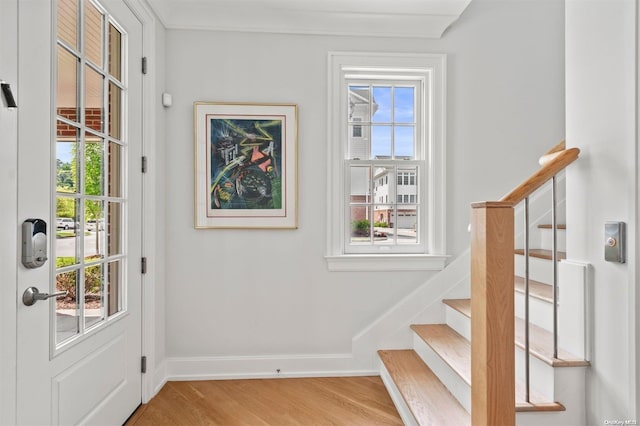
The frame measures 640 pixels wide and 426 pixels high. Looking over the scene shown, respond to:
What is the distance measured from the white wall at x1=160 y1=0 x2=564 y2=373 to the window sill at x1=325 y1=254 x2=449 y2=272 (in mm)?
59

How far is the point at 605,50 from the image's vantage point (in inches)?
58.5

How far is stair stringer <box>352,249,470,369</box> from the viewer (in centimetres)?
280

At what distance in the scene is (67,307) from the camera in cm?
164

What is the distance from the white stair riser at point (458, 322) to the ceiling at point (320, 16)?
2026 millimetres

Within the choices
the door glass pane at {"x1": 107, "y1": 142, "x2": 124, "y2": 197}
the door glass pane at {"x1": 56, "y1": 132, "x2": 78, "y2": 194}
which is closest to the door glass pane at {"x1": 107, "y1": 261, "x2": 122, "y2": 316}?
the door glass pane at {"x1": 107, "y1": 142, "x2": 124, "y2": 197}

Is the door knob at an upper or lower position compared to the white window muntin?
lower

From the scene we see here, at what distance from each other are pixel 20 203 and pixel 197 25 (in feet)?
6.27

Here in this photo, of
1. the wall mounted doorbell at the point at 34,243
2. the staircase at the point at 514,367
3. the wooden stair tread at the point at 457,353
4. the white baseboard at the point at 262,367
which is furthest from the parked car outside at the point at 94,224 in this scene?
the wooden stair tread at the point at 457,353

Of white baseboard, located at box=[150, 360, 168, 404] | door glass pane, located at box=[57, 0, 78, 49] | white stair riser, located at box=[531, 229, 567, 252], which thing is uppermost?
door glass pane, located at box=[57, 0, 78, 49]

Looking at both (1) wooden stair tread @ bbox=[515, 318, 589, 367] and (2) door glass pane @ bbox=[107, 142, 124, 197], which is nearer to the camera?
(1) wooden stair tread @ bbox=[515, 318, 589, 367]

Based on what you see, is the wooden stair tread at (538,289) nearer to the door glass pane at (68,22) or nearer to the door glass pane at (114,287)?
the door glass pane at (114,287)

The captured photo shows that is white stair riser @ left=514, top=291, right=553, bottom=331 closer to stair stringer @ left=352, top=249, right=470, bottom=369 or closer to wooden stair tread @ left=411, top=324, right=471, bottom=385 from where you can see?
wooden stair tread @ left=411, top=324, right=471, bottom=385

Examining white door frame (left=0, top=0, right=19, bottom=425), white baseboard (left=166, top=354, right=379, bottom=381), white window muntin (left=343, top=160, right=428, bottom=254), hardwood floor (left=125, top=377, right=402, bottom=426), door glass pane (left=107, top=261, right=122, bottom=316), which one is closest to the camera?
white door frame (left=0, top=0, right=19, bottom=425)

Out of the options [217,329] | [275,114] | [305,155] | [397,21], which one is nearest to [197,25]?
[275,114]
